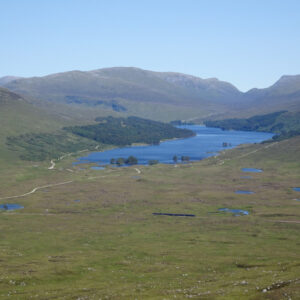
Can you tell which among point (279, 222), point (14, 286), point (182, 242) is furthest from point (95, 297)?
point (279, 222)

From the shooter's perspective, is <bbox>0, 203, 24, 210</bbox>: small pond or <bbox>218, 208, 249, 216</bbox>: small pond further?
<bbox>0, 203, 24, 210</bbox>: small pond

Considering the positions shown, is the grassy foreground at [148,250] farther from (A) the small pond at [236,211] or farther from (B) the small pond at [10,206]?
(B) the small pond at [10,206]

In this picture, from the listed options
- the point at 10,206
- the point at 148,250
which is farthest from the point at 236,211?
the point at 10,206

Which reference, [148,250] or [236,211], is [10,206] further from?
[148,250]

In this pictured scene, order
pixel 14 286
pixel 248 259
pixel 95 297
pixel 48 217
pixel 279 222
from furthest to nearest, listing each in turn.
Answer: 1. pixel 48 217
2. pixel 279 222
3. pixel 248 259
4. pixel 14 286
5. pixel 95 297

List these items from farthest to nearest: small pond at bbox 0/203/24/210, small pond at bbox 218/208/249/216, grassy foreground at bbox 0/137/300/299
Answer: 1. small pond at bbox 0/203/24/210
2. small pond at bbox 218/208/249/216
3. grassy foreground at bbox 0/137/300/299

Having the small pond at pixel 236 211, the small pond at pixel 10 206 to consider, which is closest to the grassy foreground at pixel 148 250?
the small pond at pixel 236 211

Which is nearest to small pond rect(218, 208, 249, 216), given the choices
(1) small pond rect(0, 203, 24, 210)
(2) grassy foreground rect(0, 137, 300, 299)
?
(2) grassy foreground rect(0, 137, 300, 299)

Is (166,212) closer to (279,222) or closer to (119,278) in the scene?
(279,222)

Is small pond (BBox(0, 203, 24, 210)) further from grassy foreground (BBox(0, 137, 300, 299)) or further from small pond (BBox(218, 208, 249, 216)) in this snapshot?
small pond (BBox(218, 208, 249, 216))

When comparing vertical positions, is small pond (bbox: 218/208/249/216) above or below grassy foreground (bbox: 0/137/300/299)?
below

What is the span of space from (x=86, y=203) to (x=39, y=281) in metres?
108

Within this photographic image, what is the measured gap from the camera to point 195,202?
646 feet

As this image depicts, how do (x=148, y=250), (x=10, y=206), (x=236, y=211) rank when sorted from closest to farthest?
(x=148, y=250) < (x=236, y=211) < (x=10, y=206)
